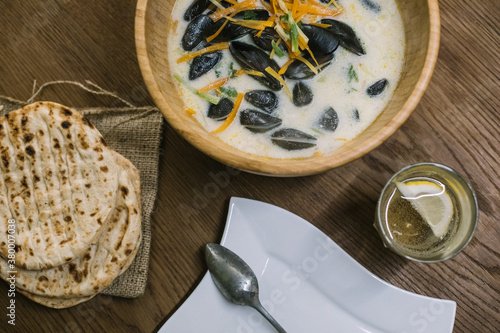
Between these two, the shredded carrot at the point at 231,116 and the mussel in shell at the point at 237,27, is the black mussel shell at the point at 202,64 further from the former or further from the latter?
the shredded carrot at the point at 231,116

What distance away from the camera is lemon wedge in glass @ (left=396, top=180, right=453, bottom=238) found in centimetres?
216

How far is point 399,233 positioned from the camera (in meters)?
2.19

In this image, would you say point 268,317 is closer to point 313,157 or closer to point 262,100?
point 313,157

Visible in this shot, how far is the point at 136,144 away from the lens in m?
2.31

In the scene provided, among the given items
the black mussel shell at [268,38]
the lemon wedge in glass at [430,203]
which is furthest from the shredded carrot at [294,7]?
the lemon wedge in glass at [430,203]

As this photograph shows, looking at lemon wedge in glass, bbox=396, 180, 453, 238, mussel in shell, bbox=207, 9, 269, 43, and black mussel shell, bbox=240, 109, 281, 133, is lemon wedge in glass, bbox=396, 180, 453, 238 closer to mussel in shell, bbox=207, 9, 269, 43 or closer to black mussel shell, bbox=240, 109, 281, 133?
black mussel shell, bbox=240, 109, 281, 133

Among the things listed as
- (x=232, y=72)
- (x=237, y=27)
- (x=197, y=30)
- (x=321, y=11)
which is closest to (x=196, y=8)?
(x=197, y=30)

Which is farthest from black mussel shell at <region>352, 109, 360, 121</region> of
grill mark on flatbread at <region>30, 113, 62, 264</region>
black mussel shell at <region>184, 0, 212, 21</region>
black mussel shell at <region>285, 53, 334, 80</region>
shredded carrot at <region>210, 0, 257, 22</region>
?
grill mark on flatbread at <region>30, 113, 62, 264</region>

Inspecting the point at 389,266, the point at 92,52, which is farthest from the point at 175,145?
the point at 389,266

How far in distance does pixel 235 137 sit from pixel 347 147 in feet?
1.61

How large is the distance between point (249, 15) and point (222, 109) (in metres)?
0.45

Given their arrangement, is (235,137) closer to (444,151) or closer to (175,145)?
(175,145)

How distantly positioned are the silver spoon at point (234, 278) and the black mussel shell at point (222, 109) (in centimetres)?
66

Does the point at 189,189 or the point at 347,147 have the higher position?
the point at 347,147
